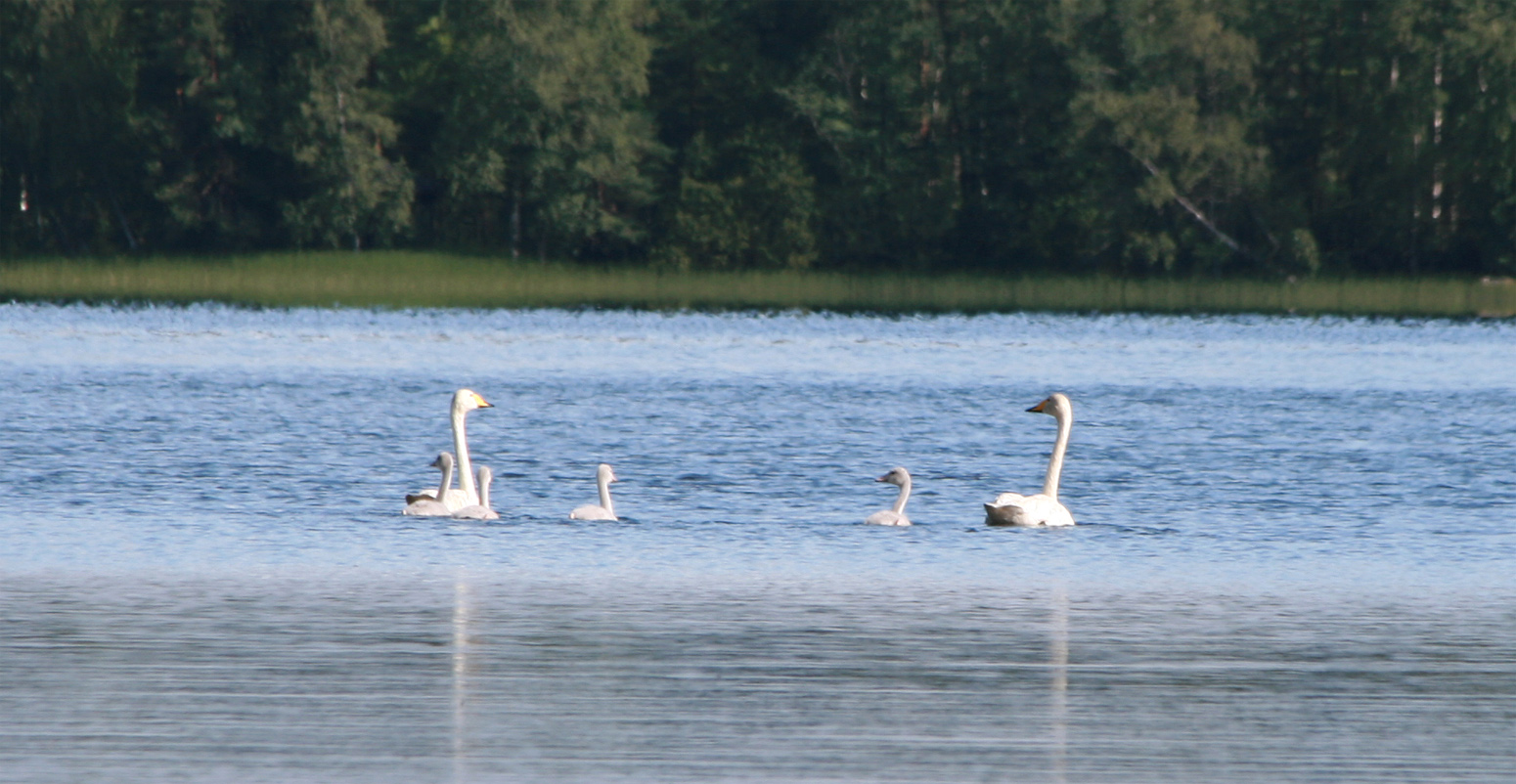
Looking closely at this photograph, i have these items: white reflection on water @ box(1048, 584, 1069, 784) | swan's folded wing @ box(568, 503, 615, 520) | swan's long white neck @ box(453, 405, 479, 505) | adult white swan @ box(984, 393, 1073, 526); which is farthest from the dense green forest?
white reflection on water @ box(1048, 584, 1069, 784)

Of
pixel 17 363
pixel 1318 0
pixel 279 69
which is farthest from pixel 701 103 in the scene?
pixel 17 363

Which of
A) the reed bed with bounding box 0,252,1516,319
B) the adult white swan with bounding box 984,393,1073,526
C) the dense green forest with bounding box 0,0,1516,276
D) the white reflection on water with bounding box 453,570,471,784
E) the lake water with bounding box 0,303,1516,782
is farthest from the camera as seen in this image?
the dense green forest with bounding box 0,0,1516,276

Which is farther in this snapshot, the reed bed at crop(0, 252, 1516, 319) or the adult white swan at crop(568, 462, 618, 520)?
the reed bed at crop(0, 252, 1516, 319)

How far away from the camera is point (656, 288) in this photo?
73.7 meters

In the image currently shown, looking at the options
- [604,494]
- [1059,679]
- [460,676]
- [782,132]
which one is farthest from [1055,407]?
[782,132]

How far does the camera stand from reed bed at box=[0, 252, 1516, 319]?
6203 centimetres

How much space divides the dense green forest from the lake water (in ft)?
148

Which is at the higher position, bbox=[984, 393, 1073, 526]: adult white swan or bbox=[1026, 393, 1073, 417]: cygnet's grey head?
bbox=[1026, 393, 1073, 417]: cygnet's grey head

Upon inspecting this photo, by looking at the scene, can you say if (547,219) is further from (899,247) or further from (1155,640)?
(1155,640)

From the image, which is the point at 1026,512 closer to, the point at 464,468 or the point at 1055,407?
the point at 1055,407

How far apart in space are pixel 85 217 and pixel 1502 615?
79959 millimetres

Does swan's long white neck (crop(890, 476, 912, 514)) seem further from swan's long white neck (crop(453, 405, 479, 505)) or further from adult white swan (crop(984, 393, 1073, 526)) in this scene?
swan's long white neck (crop(453, 405, 479, 505))

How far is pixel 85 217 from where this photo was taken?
285 feet

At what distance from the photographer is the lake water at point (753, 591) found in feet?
29.9
